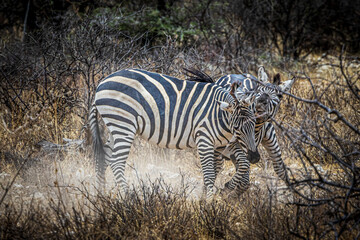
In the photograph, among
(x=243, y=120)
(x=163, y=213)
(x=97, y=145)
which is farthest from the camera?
(x=97, y=145)

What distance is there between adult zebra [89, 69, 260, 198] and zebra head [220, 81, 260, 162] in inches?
0.4

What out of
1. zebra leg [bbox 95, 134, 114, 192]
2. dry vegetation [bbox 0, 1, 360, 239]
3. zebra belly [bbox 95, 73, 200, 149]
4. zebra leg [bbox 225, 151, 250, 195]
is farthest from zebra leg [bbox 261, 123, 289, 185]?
zebra leg [bbox 95, 134, 114, 192]

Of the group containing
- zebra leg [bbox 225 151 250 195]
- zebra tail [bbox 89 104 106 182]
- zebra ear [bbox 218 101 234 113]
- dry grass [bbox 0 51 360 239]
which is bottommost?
dry grass [bbox 0 51 360 239]

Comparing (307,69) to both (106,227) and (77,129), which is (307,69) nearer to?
(77,129)

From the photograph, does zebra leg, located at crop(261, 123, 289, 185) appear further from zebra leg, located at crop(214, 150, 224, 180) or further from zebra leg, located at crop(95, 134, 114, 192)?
zebra leg, located at crop(95, 134, 114, 192)

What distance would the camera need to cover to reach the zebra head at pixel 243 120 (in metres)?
4.46

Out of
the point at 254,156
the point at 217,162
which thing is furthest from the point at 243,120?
the point at 217,162

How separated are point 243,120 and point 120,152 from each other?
144 cm

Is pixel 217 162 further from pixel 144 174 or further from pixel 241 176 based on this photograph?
pixel 144 174

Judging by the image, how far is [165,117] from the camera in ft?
15.7

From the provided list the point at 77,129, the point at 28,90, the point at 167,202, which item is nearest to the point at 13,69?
the point at 28,90

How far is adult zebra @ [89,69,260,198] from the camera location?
4.66 metres

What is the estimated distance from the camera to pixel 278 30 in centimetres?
1186

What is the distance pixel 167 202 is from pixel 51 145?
283 centimetres
